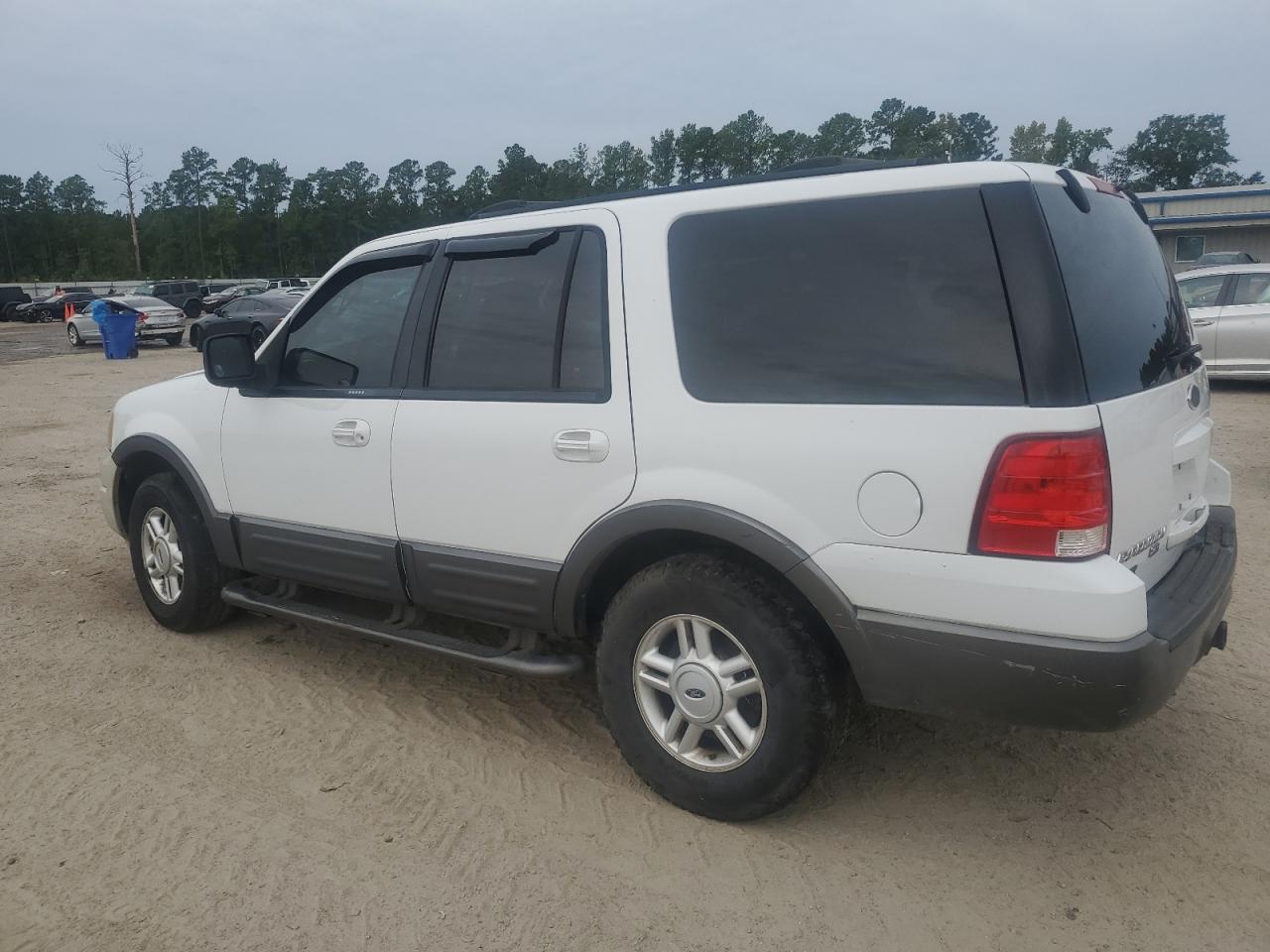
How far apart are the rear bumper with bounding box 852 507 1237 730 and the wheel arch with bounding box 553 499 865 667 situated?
0.43 feet

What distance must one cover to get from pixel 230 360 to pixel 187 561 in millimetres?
1145

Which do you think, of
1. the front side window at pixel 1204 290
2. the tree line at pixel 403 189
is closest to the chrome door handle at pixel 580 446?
the front side window at pixel 1204 290

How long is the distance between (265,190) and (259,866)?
107 meters

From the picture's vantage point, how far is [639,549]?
3213 millimetres

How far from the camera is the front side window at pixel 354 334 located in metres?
3.84

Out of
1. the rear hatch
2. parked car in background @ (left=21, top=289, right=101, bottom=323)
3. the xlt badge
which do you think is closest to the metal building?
the rear hatch

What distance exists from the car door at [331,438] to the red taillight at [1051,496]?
2217 millimetres

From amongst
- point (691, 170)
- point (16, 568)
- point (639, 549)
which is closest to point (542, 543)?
point (639, 549)

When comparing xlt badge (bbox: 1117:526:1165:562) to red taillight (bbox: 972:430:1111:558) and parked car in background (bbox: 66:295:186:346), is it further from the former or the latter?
parked car in background (bbox: 66:295:186:346)

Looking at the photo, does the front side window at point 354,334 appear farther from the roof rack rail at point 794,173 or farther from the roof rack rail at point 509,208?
Answer: the roof rack rail at point 794,173

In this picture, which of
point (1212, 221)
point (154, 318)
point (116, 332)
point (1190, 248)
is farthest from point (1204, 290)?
point (1190, 248)

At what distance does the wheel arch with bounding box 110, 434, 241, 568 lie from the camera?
14.4 ft

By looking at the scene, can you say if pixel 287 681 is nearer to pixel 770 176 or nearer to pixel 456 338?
pixel 456 338

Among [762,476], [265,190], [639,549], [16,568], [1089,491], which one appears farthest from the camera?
[265,190]
